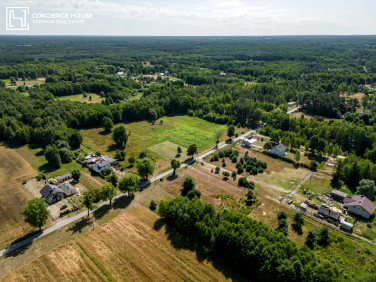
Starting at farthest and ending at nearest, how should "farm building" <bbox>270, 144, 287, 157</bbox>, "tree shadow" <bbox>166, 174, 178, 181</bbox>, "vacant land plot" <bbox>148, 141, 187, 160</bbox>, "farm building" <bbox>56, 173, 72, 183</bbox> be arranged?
"farm building" <bbox>270, 144, 287, 157</bbox>
"vacant land plot" <bbox>148, 141, 187, 160</bbox>
"tree shadow" <bbox>166, 174, 178, 181</bbox>
"farm building" <bbox>56, 173, 72, 183</bbox>

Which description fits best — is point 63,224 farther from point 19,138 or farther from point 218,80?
point 218,80

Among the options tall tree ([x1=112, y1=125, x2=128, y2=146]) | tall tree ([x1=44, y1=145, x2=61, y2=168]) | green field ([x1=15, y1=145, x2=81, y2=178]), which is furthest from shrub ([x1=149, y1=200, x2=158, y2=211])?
tall tree ([x1=112, y1=125, x2=128, y2=146])

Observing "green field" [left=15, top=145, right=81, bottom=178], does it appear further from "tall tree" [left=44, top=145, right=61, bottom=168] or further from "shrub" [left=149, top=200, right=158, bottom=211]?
"shrub" [left=149, top=200, right=158, bottom=211]

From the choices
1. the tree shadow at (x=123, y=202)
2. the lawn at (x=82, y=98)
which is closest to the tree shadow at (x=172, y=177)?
the tree shadow at (x=123, y=202)

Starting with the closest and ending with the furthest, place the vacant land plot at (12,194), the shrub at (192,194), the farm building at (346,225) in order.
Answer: the vacant land plot at (12,194)
the farm building at (346,225)
the shrub at (192,194)

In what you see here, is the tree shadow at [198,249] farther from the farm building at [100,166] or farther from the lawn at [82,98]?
the lawn at [82,98]

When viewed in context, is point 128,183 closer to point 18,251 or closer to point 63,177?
point 63,177
